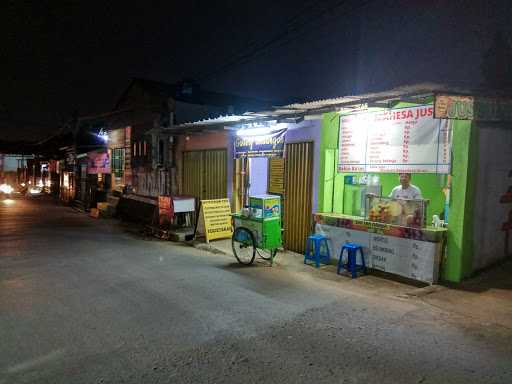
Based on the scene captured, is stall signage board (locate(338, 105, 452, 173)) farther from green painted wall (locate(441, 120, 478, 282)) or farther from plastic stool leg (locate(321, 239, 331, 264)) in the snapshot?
plastic stool leg (locate(321, 239, 331, 264))

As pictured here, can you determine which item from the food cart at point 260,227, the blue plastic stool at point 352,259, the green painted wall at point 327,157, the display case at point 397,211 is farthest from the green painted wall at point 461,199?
the food cart at point 260,227

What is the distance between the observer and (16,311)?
6098mm

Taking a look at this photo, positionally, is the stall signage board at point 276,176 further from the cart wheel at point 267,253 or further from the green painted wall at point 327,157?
the cart wheel at point 267,253

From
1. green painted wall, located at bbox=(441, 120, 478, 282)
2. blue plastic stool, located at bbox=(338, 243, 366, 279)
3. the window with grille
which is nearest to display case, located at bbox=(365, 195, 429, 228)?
green painted wall, located at bbox=(441, 120, 478, 282)

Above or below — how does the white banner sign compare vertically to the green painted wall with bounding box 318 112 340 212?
below

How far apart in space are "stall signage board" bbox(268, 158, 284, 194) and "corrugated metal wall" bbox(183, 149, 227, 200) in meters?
2.32

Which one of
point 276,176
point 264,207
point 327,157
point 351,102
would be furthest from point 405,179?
point 276,176

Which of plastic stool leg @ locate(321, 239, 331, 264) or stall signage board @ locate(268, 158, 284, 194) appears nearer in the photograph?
plastic stool leg @ locate(321, 239, 331, 264)

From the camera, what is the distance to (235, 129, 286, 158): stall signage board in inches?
446

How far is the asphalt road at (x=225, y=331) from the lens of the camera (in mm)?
4301

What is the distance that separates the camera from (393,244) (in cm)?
801

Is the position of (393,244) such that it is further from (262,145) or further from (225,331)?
(262,145)

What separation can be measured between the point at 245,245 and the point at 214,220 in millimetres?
2923

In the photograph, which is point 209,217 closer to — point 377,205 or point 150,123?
point 377,205
